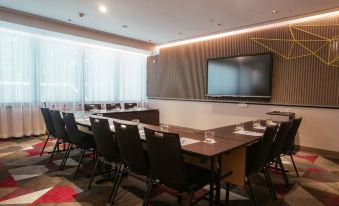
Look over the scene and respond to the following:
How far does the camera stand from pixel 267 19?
15.5 feet

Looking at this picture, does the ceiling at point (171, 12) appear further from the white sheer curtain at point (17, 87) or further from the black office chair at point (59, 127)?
the black office chair at point (59, 127)

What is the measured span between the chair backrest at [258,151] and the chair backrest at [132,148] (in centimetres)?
105

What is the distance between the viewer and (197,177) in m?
2.00

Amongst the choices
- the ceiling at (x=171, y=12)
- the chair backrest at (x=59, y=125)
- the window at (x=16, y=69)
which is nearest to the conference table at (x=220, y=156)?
the chair backrest at (x=59, y=125)

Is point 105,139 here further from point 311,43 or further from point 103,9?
point 311,43

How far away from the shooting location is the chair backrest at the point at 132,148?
7.01ft

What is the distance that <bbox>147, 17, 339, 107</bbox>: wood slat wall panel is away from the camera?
448 cm

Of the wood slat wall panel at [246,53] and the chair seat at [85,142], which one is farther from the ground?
the wood slat wall panel at [246,53]

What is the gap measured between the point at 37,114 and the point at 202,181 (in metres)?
5.32

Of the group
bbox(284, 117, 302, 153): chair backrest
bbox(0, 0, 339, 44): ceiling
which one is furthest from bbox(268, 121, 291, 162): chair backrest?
bbox(0, 0, 339, 44): ceiling

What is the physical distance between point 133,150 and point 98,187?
1.11 meters

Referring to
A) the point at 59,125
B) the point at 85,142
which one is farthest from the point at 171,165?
the point at 59,125

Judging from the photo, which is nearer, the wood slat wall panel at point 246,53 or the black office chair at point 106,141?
the black office chair at point 106,141

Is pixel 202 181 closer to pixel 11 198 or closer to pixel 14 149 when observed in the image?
pixel 11 198
